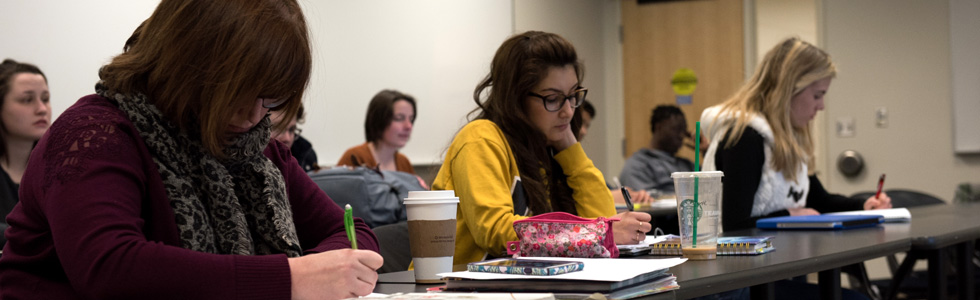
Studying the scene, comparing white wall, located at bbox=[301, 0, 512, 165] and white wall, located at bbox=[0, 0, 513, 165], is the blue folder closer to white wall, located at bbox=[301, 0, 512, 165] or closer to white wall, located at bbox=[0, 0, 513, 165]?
white wall, located at bbox=[0, 0, 513, 165]

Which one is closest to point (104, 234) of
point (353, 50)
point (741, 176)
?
point (741, 176)

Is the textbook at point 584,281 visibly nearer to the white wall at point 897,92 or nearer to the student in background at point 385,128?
the student in background at point 385,128

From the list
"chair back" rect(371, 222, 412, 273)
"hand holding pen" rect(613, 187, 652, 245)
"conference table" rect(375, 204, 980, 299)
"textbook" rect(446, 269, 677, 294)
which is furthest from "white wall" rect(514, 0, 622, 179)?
"textbook" rect(446, 269, 677, 294)

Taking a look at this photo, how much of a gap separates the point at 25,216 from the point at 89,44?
9.50 feet

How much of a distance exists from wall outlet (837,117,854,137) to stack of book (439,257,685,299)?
555cm

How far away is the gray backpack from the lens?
11.2 ft

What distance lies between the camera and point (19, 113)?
336 cm

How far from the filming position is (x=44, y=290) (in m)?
1.14

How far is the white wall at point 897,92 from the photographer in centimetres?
614

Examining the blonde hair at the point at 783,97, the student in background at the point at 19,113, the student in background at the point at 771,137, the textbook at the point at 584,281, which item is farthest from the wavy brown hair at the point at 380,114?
the textbook at the point at 584,281

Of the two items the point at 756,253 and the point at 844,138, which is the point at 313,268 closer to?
the point at 756,253

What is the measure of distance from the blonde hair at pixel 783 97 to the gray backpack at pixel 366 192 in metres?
1.30

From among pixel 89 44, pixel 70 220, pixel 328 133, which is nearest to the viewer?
pixel 70 220

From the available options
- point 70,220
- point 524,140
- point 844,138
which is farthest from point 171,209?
point 844,138
